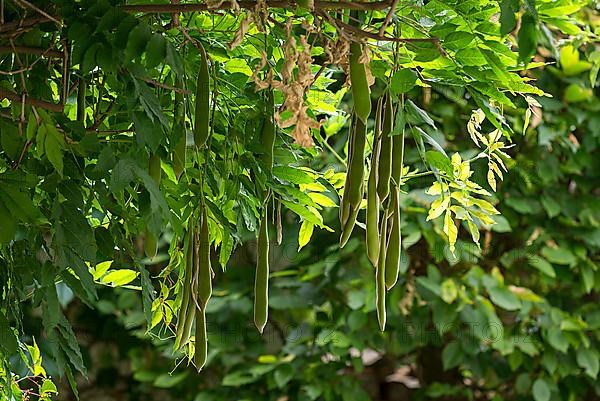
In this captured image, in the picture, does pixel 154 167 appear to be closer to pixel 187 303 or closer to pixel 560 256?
pixel 187 303

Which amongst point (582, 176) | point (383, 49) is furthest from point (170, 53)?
point (582, 176)

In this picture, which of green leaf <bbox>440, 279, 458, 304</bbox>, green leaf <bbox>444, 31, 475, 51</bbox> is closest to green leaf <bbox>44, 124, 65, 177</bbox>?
green leaf <bbox>444, 31, 475, 51</bbox>

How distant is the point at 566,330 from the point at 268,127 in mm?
1198

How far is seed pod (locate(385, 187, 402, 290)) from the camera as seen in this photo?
1.60 ft

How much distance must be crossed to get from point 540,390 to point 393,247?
3.85ft

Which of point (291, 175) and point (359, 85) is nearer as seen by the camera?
point (359, 85)

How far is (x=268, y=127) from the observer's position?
0.53 meters

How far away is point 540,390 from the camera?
5.17ft

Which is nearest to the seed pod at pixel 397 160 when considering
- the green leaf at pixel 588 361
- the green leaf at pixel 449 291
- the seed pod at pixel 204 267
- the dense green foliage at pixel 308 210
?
the dense green foliage at pixel 308 210

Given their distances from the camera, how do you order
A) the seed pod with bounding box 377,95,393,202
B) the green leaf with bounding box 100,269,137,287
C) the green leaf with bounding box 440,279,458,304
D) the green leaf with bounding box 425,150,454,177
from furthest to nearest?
1. the green leaf with bounding box 440,279,458,304
2. the green leaf with bounding box 100,269,137,287
3. the green leaf with bounding box 425,150,454,177
4. the seed pod with bounding box 377,95,393,202

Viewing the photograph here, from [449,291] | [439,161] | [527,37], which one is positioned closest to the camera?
[527,37]

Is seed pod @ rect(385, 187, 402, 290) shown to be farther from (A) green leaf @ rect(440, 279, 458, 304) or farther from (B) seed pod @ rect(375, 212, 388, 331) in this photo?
(A) green leaf @ rect(440, 279, 458, 304)

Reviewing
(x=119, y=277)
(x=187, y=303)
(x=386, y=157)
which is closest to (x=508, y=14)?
(x=386, y=157)

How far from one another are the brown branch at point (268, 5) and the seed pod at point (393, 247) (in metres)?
0.10
